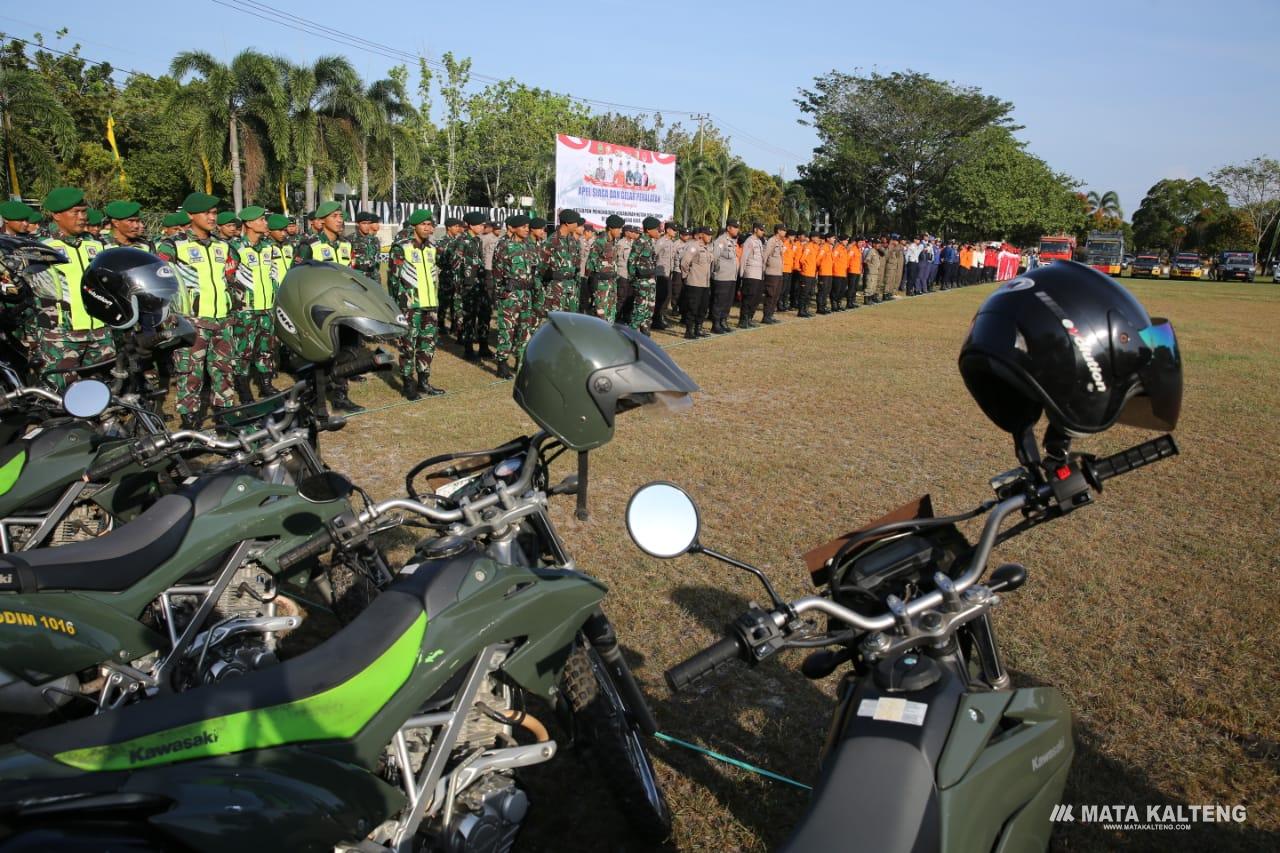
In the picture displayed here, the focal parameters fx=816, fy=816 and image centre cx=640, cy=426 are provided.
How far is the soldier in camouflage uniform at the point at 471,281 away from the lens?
12.7 metres

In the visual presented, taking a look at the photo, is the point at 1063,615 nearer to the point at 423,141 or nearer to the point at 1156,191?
the point at 423,141

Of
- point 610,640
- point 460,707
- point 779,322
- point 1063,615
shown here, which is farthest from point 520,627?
point 779,322

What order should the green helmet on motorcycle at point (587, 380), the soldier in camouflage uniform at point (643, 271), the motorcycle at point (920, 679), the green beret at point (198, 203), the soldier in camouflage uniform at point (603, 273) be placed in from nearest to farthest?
the motorcycle at point (920, 679), the green helmet on motorcycle at point (587, 380), the green beret at point (198, 203), the soldier in camouflage uniform at point (603, 273), the soldier in camouflage uniform at point (643, 271)

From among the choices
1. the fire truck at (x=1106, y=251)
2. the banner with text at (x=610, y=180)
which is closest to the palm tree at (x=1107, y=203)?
the fire truck at (x=1106, y=251)

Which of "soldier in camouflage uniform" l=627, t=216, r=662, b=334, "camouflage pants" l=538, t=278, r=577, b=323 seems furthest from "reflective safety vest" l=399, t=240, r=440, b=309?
"soldier in camouflage uniform" l=627, t=216, r=662, b=334

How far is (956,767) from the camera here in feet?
4.87

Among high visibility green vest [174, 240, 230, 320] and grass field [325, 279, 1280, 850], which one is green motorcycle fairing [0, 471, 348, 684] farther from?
high visibility green vest [174, 240, 230, 320]

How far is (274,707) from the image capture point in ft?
5.81

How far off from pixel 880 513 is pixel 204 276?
648 cm

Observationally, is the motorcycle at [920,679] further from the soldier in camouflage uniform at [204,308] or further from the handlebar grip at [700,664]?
the soldier in camouflage uniform at [204,308]

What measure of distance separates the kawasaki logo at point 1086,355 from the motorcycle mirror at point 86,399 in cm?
389

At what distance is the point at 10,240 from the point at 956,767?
691 cm

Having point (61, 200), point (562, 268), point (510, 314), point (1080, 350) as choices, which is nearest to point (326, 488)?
point (1080, 350)

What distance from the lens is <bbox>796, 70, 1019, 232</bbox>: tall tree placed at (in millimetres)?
39625
